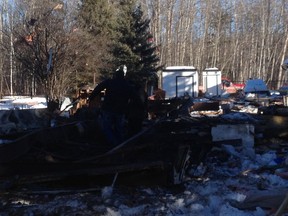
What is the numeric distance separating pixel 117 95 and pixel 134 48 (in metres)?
25.3

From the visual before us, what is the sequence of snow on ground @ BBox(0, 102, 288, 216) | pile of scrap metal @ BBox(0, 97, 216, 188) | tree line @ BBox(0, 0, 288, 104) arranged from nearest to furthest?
snow on ground @ BBox(0, 102, 288, 216), pile of scrap metal @ BBox(0, 97, 216, 188), tree line @ BBox(0, 0, 288, 104)

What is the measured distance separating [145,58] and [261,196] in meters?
28.2

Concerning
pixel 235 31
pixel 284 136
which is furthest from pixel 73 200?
pixel 235 31

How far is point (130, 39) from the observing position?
3278 centimetres

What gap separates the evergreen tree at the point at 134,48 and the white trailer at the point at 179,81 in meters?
2.57

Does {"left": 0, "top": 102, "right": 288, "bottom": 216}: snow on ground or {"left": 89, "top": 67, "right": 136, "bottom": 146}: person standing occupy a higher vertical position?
{"left": 89, "top": 67, "right": 136, "bottom": 146}: person standing

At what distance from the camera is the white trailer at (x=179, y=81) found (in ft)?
99.3

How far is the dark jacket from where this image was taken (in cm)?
788

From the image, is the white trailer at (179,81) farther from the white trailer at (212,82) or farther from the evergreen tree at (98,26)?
the white trailer at (212,82)

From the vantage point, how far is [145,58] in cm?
Answer: 3297

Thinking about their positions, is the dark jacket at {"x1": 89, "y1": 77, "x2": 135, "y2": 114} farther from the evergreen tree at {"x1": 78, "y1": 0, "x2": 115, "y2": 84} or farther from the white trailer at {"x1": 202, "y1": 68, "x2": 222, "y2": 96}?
the white trailer at {"x1": 202, "y1": 68, "x2": 222, "y2": 96}

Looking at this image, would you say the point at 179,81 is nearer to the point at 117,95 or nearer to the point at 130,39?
the point at 130,39

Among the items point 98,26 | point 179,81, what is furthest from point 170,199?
point 98,26

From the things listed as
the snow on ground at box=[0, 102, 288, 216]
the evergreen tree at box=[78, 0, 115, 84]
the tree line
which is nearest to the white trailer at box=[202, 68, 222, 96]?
the tree line
